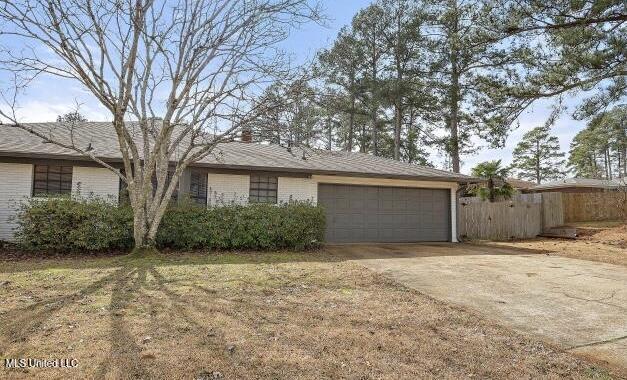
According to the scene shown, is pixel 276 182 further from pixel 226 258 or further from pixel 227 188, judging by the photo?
pixel 226 258

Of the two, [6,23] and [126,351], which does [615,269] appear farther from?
[6,23]

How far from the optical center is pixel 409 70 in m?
22.5

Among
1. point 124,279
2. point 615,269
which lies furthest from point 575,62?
point 124,279

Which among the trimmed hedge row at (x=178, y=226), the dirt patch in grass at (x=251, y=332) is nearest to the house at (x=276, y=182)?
the trimmed hedge row at (x=178, y=226)

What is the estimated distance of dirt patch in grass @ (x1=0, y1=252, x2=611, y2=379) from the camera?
3121mm

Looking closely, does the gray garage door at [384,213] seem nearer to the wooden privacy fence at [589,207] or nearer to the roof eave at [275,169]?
the roof eave at [275,169]

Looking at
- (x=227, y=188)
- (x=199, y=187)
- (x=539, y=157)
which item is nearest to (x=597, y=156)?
(x=539, y=157)

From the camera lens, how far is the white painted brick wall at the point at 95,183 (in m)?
10.9

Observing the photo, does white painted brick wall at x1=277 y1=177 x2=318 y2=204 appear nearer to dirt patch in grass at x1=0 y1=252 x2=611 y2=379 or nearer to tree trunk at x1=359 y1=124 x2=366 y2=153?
dirt patch in grass at x1=0 y1=252 x2=611 y2=379

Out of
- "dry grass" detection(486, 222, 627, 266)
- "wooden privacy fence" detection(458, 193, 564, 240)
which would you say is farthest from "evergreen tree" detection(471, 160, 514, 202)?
"dry grass" detection(486, 222, 627, 266)

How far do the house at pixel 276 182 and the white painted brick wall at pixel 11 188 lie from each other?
23mm

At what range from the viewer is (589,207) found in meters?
20.2

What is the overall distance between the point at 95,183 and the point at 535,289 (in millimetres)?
11207

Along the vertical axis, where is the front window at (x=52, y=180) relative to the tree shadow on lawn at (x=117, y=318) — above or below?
above
